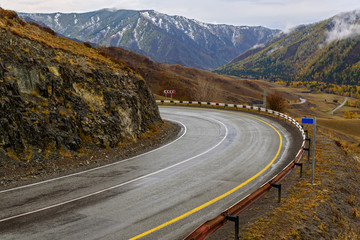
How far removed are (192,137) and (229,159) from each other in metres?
7.28

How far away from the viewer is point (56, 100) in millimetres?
17000

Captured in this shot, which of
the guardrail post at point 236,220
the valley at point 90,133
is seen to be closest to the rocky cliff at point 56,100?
the valley at point 90,133

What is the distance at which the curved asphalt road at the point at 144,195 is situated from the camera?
321 inches

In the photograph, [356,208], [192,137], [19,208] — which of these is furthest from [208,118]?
[19,208]

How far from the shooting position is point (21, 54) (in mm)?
16750

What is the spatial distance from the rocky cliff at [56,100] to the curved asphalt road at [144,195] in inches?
116

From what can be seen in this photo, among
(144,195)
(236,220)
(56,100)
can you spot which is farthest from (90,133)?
(236,220)

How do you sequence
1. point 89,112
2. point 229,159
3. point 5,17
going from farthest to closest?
point 5,17
point 89,112
point 229,159

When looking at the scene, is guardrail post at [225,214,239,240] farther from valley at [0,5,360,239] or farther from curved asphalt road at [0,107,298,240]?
curved asphalt road at [0,107,298,240]

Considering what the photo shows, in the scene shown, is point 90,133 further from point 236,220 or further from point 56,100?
point 236,220

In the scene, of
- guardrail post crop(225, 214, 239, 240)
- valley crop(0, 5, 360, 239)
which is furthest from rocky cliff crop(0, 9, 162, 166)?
guardrail post crop(225, 214, 239, 240)

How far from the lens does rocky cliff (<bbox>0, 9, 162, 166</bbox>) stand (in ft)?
47.7

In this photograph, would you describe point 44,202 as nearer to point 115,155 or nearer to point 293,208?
point 115,155

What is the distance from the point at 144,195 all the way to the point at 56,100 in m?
9.29
